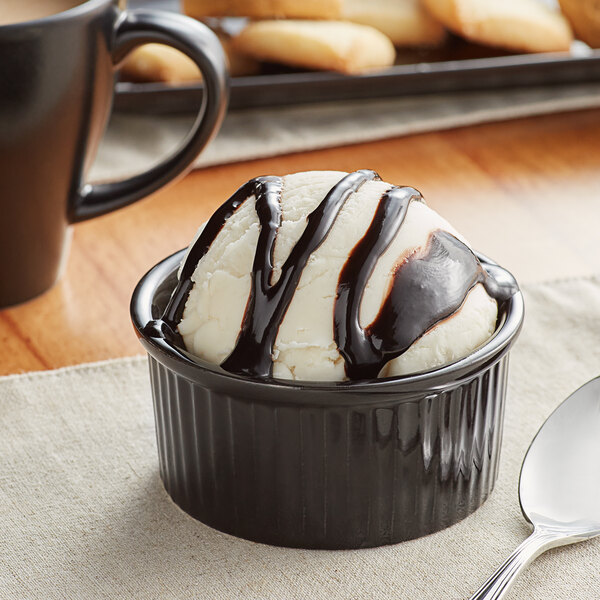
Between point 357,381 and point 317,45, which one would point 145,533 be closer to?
point 357,381

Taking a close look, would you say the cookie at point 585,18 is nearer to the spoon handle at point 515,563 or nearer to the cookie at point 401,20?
the cookie at point 401,20

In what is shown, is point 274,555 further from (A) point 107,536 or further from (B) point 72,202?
(B) point 72,202

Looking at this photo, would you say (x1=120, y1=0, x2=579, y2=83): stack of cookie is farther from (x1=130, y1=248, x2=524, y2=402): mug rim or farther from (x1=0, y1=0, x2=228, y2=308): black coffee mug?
(x1=130, y1=248, x2=524, y2=402): mug rim

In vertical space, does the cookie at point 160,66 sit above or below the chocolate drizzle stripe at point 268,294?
below

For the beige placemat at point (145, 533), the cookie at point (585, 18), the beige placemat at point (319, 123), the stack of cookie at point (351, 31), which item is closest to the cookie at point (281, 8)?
the stack of cookie at point (351, 31)

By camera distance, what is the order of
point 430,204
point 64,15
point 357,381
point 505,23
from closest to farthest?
point 357,381
point 64,15
point 430,204
point 505,23

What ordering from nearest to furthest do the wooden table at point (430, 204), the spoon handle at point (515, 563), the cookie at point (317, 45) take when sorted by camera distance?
1. the spoon handle at point (515, 563)
2. the wooden table at point (430, 204)
3. the cookie at point (317, 45)

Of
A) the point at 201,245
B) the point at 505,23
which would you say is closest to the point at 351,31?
the point at 505,23
